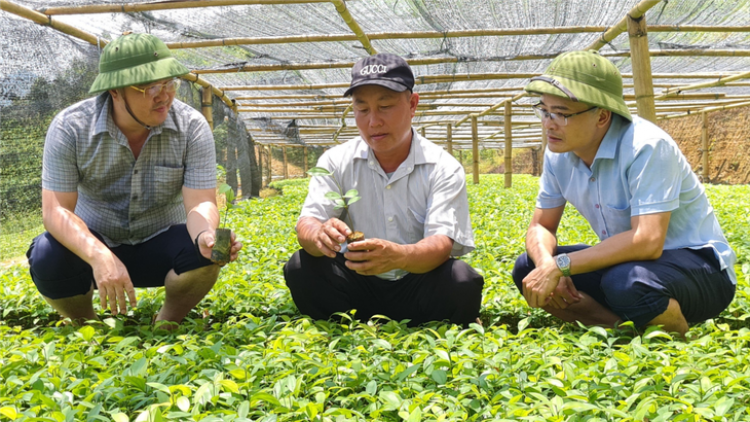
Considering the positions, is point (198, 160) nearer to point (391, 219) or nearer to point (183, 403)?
point (391, 219)

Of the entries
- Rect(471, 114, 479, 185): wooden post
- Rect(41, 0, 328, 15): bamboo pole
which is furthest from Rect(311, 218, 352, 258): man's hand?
Rect(471, 114, 479, 185): wooden post

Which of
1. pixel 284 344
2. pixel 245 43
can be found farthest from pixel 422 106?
pixel 284 344

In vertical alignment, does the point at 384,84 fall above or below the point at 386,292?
above

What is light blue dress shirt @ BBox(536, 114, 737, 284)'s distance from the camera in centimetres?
205

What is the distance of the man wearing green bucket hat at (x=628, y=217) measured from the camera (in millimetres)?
2059

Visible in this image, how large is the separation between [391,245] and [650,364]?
37.5 inches

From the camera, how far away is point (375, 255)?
6.97 ft

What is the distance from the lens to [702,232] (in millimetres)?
2203

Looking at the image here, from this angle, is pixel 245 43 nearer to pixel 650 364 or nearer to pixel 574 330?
pixel 574 330

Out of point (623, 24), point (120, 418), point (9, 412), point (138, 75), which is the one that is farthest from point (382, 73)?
point (623, 24)

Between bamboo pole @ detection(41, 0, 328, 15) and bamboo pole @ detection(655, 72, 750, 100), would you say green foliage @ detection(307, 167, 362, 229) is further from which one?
bamboo pole @ detection(655, 72, 750, 100)

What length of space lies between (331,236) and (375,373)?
0.57 metres

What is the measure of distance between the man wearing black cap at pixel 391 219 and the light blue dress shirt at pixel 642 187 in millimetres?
525

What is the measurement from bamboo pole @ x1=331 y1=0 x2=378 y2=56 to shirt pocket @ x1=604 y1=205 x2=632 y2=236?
2975 millimetres
